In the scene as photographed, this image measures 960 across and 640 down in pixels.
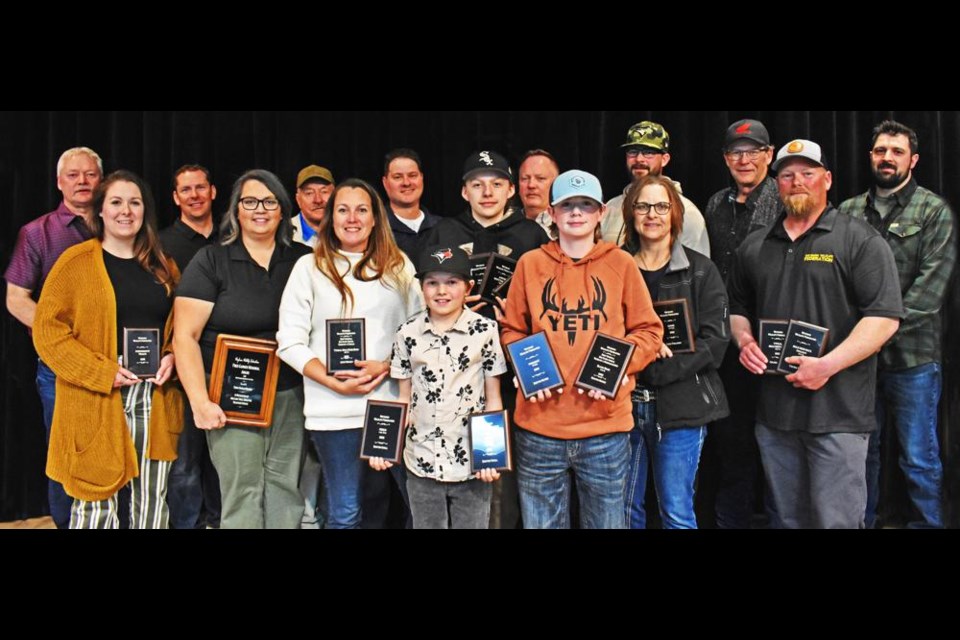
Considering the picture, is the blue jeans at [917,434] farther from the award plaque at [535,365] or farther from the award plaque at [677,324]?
the award plaque at [535,365]

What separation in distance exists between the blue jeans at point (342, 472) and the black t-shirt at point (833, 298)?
1806 millimetres

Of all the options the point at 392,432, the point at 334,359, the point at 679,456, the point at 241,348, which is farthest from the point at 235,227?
the point at 679,456

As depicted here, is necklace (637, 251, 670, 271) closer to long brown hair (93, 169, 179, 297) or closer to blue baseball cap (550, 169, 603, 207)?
blue baseball cap (550, 169, 603, 207)

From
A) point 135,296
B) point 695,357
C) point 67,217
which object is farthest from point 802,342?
point 67,217

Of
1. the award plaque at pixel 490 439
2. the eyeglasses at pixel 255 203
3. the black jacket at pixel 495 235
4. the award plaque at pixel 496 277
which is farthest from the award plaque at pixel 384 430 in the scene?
the eyeglasses at pixel 255 203

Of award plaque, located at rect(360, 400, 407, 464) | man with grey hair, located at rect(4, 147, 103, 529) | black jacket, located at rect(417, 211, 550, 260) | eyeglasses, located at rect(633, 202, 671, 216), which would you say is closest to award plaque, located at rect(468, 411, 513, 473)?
award plaque, located at rect(360, 400, 407, 464)

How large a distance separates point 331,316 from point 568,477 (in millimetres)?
1173

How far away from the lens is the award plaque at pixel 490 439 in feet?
10.3

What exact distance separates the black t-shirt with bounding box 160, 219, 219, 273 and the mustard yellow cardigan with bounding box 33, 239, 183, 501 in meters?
Answer: 0.46

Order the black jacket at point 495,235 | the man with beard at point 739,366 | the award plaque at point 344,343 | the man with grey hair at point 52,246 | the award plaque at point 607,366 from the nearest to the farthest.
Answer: the award plaque at point 607,366, the award plaque at point 344,343, the black jacket at point 495,235, the man with beard at point 739,366, the man with grey hair at point 52,246

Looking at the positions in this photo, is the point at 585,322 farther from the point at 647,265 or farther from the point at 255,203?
the point at 255,203

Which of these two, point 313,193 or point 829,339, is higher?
point 313,193

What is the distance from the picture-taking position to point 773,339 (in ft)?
11.3

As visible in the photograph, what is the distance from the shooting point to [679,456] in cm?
341
